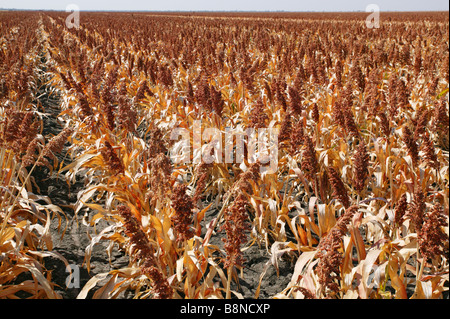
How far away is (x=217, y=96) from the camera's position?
3701 millimetres

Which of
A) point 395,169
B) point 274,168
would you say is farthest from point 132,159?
point 395,169

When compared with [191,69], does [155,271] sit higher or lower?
lower

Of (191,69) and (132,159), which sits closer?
(132,159)

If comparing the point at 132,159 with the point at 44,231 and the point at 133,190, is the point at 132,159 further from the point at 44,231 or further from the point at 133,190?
the point at 44,231

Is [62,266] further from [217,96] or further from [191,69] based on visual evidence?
[191,69]

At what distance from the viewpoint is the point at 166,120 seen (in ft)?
15.6

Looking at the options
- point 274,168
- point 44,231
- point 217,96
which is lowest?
point 44,231

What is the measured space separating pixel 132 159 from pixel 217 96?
105cm

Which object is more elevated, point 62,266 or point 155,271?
point 155,271

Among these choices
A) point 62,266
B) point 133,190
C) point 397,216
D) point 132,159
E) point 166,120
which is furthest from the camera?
point 166,120
